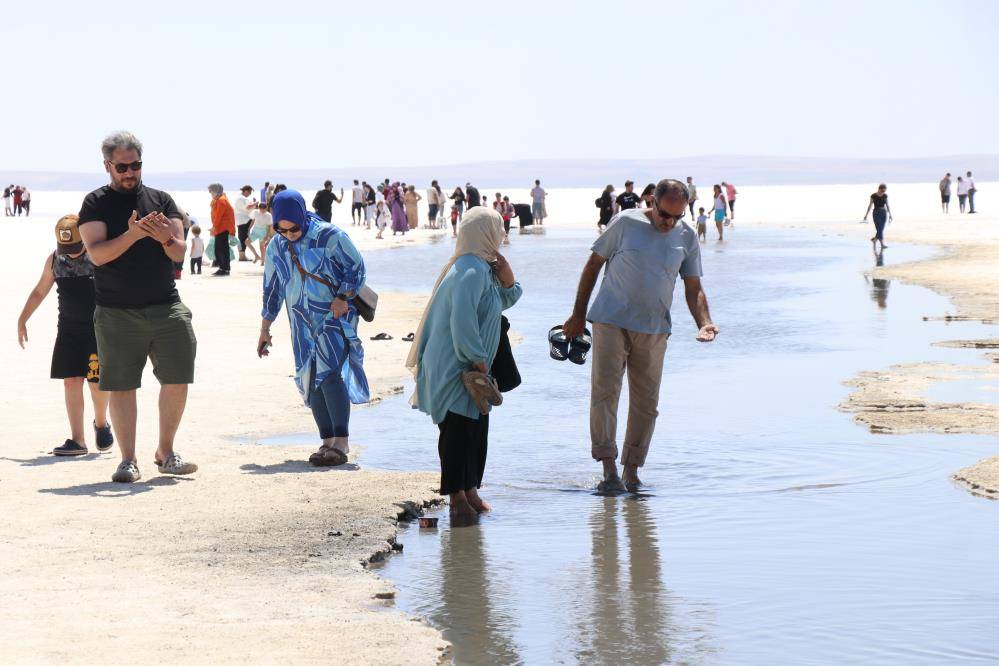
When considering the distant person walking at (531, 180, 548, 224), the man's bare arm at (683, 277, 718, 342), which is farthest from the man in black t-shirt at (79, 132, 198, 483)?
the distant person walking at (531, 180, 548, 224)

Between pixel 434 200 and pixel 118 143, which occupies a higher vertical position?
pixel 118 143

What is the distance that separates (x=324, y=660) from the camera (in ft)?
16.9

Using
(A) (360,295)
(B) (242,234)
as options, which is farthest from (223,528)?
(B) (242,234)

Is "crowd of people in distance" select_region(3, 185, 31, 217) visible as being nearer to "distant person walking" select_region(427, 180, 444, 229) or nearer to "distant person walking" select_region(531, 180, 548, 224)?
"distant person walking" select_region(427, 180, 444, 229)

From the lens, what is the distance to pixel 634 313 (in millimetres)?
8250

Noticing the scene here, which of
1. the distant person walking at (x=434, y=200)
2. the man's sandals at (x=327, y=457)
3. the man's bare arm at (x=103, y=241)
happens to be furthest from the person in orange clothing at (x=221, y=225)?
the distant person walking at (x=434, y=200)

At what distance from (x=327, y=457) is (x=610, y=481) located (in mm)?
1762

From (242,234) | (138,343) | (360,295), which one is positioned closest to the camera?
(138,343)

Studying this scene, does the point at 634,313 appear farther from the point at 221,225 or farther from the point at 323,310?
the point at 221,225

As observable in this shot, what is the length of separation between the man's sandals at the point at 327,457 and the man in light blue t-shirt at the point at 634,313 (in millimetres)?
1615

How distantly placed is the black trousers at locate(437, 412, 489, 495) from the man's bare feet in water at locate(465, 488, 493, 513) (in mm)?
57

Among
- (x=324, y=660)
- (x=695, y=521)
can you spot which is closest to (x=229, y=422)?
(x=695, y=521)

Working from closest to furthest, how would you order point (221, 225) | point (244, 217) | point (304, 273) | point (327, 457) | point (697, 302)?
point (697, 302)
point (327, 457)
point (304, 273)
point (221, 225)
point (244, 217)

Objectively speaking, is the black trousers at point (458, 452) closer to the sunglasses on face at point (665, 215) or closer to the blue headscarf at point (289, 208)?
the sunglasses on face at point (665, 215)
